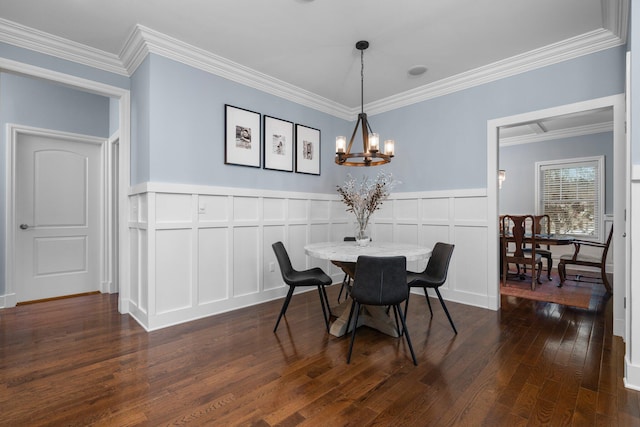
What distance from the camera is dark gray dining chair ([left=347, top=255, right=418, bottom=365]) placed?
7.39 ft

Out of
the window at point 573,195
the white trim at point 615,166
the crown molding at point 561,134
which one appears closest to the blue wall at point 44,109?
the white trim at point 615,166

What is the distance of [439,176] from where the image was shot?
4.04 metres

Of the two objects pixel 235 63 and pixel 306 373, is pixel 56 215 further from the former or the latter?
pixel 306 373

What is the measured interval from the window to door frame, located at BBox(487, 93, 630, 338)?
377cm

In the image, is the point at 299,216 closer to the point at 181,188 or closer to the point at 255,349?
the point at 181,188

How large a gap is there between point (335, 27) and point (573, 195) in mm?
5902

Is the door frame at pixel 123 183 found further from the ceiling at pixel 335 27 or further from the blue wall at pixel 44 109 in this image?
the ceiling at pixel 335 27

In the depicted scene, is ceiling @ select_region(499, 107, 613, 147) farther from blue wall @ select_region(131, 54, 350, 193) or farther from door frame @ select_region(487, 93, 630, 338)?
blue wall @ select_region(131, 54, 350, 193)

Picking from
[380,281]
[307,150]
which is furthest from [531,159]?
[380,281]

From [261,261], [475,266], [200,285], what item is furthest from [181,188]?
[475,266]

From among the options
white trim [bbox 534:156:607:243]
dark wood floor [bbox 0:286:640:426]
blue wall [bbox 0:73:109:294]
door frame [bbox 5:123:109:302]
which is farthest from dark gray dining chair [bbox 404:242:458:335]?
white trim [bbox 534:156:607:243]

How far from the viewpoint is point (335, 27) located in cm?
283

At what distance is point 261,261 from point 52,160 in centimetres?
301

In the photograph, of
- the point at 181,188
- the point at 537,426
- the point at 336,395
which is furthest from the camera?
the point at 181,188
